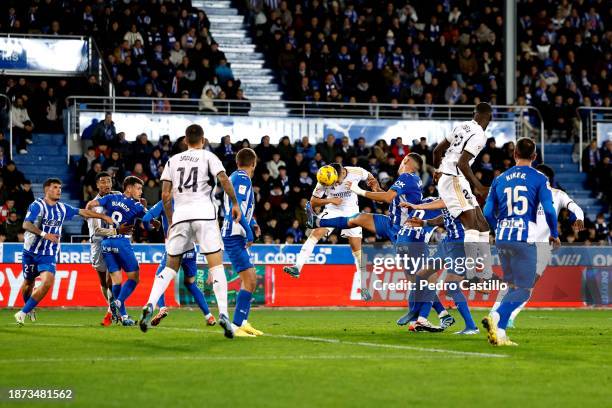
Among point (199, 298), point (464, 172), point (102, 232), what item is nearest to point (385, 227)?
point (464, 172)

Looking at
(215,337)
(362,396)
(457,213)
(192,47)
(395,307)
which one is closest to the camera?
(362,396)

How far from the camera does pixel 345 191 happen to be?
2027 centimetres

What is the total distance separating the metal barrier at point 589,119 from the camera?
112 ft

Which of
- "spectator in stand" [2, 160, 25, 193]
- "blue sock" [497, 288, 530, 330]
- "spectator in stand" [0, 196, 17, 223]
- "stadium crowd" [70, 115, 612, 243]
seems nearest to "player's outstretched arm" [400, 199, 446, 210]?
"blue sock" [497, 288, 530, 330]

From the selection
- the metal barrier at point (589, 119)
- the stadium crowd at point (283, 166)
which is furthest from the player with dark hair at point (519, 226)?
the metal barrier at point (589, 119)

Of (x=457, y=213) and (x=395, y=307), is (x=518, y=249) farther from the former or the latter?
(x=395, y=307)

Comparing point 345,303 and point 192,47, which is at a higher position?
point 192,47

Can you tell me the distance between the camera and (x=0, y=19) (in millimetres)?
31469

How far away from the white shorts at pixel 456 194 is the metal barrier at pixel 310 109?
14746mm

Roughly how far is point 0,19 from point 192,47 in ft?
17.4

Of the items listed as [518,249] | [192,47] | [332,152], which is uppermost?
[192,47]

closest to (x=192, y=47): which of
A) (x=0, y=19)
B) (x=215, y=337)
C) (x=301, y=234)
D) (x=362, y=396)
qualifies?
(x=0, y=19)

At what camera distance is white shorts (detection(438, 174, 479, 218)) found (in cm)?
1606

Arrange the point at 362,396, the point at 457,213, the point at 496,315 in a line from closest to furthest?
the point at 362,396
the point at 496,315
the point at 457,213
